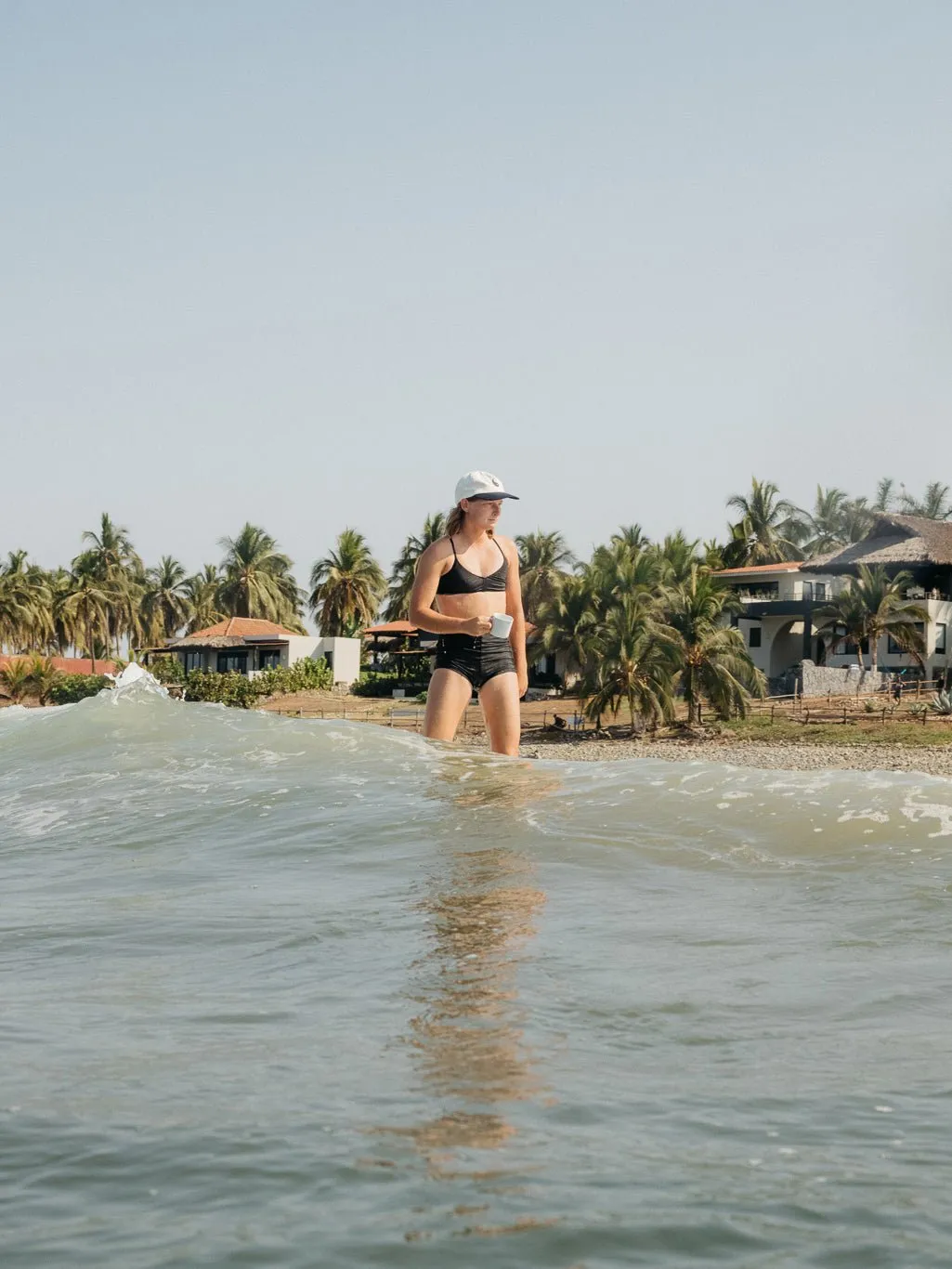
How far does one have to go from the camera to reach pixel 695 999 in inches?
127

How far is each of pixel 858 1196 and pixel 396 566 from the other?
63739 millimetres

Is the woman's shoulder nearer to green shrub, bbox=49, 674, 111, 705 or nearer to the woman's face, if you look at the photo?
the woman's face

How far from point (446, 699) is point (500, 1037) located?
4442mm

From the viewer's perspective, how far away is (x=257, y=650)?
202ft

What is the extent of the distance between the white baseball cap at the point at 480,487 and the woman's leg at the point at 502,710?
3.39 feet

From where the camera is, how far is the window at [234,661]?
61.8 metres

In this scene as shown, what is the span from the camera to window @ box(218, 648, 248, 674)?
6178 cm

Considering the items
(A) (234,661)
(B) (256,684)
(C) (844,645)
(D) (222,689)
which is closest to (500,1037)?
(D) (222,689)

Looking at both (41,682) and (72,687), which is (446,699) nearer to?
(72,687)

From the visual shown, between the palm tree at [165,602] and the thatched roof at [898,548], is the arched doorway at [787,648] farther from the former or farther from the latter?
the palm tree at [165,602]

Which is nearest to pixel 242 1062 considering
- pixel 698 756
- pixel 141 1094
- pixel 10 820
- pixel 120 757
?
pixel 141 1094

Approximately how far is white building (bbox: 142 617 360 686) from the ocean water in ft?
179

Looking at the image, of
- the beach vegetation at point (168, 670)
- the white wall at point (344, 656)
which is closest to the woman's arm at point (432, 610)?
the beach vegetation at point (168, 670)

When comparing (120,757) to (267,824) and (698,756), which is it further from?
(698,756)
